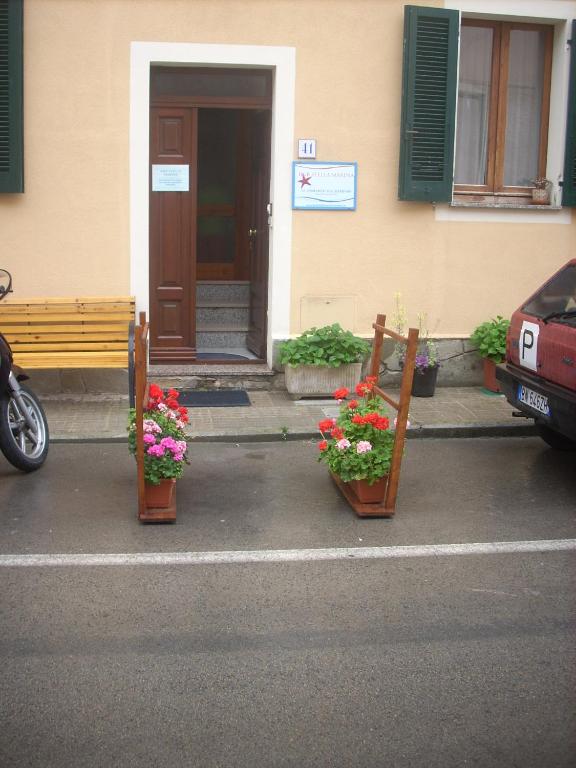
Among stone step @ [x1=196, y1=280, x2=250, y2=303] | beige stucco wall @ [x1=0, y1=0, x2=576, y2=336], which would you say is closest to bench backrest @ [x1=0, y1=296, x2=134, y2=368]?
beige stucco wall @ [x1=0, y1=0, x2=576, y2=336]

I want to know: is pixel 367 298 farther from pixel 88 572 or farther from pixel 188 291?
pixel 88 572

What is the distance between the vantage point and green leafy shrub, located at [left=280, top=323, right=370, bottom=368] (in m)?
9.43

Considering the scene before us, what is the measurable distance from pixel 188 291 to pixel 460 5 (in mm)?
3767

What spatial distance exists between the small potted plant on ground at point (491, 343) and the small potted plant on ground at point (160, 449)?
4.33 m

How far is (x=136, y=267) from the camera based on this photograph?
9.52 m

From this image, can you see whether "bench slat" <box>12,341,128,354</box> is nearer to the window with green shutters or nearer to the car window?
the window with green shutters

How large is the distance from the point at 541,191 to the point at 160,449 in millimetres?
A: 5761

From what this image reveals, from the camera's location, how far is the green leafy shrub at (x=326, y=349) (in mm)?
9430

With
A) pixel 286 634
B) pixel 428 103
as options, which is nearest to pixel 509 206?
pixel 428 103

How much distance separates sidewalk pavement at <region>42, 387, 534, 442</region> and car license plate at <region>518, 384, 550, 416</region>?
50.0 inches

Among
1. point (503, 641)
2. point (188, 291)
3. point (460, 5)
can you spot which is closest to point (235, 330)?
point (188, 291)

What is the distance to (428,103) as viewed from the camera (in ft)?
31.4

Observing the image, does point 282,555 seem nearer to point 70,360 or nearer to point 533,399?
point 533,399

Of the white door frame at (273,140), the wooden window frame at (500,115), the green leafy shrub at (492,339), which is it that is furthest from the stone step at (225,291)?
the green leafy shrub at (492,339)
